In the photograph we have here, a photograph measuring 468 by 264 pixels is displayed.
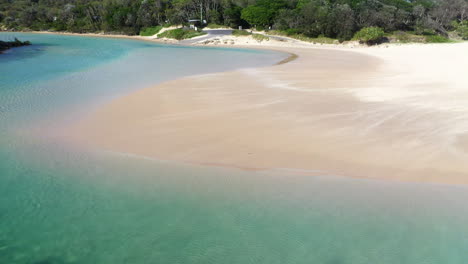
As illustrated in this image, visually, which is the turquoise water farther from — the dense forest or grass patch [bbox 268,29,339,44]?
the dense forest

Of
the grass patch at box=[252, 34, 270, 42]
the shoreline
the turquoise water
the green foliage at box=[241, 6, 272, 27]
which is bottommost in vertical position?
the turquoise water

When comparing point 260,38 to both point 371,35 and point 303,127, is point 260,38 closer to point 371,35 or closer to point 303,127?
point 371,35

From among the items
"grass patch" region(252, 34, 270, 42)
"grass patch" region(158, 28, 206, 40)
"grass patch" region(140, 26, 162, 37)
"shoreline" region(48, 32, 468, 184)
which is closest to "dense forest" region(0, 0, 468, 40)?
"grass patch" region(140, 26, 162, 37)

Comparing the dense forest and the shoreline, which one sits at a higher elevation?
the dense forest

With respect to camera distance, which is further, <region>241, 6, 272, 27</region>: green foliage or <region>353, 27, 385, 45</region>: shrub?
<region>241, 6, 272, 27</region>: green foliage

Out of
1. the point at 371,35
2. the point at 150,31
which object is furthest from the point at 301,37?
the point at 150,31
